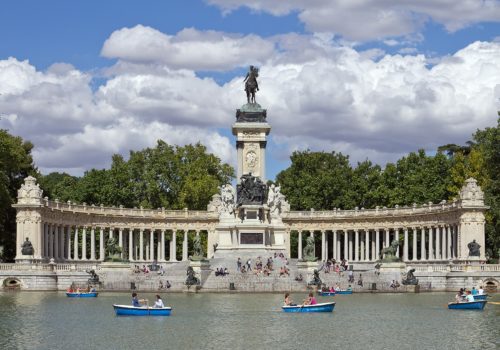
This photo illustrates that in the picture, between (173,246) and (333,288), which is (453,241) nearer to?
(333,288)

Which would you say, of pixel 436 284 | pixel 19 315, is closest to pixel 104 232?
pixel 436 284

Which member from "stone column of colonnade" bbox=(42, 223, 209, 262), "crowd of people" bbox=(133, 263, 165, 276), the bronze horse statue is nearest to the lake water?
"crowd of people" bbox=(133, 263, 165, 276)

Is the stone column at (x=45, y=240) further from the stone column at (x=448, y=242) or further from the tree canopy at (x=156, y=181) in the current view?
the stone column at (x=448, y=242)

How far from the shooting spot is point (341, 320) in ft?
177

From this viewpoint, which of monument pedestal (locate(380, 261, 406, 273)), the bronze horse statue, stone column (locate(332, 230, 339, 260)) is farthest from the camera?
stone column (locate(332, 230, 339, 260))

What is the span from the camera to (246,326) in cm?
5066

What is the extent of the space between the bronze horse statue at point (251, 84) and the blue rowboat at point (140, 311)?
60.6 metres

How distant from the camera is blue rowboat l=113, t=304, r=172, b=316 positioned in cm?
5628

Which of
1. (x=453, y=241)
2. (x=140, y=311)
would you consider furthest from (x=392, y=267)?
(x=140, y=311)

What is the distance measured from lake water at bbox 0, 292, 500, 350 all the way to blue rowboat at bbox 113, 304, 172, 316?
0.71m

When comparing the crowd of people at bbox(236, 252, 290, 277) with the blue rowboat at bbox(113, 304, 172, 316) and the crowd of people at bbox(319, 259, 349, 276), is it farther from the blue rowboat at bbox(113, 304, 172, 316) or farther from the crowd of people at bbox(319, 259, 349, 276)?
the blue rowboat at bbox(113, 304, 172, 316)

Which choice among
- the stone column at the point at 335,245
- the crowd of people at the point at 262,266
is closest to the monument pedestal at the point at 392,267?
the crowd of people at the point at 262,266

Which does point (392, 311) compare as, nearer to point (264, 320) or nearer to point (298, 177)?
point (264, 320)

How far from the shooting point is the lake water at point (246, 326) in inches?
1727
